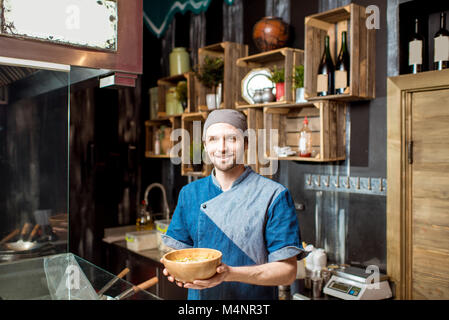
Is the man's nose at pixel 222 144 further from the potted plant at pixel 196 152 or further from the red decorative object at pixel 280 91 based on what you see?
the potted plant at pixel 196 152

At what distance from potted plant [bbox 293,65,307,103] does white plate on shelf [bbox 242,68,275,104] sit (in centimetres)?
26

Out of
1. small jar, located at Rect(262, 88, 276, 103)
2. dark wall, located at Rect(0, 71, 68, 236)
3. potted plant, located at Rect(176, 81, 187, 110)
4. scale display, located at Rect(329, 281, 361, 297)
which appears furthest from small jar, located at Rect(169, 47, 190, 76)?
dark wall, located at Rect(0, 71, 68, 236)

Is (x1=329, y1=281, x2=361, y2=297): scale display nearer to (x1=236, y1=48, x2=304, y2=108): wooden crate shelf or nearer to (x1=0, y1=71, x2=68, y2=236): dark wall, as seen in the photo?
(x1=236, y1=48, x2=304, y2=108): wooden crate shelf

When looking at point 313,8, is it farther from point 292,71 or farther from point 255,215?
point 255,215

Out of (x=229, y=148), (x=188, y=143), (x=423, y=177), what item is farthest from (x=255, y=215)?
(x=188, y=143)

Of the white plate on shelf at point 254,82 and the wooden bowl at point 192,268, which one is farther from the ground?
the white plate on shelf at point 254,82

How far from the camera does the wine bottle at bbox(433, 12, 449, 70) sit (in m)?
2.21

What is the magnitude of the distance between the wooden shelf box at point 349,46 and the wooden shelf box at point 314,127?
127mm

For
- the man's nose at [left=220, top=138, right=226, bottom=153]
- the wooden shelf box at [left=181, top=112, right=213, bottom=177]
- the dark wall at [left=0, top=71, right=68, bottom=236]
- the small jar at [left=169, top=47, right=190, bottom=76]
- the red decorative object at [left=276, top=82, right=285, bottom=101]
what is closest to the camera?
the dark wall at [left=0, top=71, right=68, bottom=236]

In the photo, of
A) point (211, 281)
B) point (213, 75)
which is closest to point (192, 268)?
point (211, 281)

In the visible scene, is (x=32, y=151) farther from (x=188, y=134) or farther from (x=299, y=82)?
(x=188, y=134)

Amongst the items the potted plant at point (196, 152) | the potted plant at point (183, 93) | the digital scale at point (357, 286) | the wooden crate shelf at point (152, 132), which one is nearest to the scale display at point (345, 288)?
the digital scale at point (357, 286)

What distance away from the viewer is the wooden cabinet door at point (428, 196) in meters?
2.31

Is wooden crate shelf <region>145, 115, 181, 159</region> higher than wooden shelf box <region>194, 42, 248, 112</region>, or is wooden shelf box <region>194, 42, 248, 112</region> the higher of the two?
wooden shelf box <region>194, 42, 248, 112</region>
